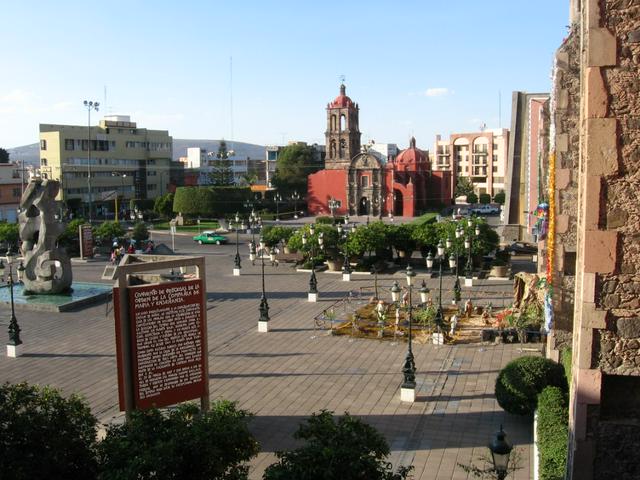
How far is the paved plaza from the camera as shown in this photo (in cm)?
1505

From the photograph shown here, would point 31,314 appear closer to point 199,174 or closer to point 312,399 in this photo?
point 312,399

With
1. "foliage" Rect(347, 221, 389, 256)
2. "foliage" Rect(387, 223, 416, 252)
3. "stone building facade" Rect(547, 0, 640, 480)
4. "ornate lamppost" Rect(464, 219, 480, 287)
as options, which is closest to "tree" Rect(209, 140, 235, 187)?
"foliage" Rect(387, 223, 416, 252)

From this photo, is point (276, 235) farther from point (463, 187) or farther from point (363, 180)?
point (463, 187)

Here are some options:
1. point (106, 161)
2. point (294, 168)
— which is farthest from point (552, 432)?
point (294, 168)

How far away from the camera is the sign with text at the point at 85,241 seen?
44594 mm

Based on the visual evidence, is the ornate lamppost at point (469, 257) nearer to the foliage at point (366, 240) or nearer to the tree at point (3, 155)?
the foliage at point (366, 240)

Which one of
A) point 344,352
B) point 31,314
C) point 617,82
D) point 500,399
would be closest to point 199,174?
point 31,314

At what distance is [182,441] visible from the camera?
9.20 meters

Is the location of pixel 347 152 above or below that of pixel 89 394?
above

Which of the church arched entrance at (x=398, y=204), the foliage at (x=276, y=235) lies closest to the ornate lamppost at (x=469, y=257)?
the foliage at (x=276, y=235)

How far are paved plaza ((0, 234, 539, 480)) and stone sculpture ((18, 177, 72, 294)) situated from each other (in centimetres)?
242

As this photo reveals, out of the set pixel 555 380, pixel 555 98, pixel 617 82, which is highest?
pixel 555 98

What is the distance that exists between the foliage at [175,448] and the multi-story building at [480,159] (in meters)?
89.3

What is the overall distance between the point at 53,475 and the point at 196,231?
56291mm
